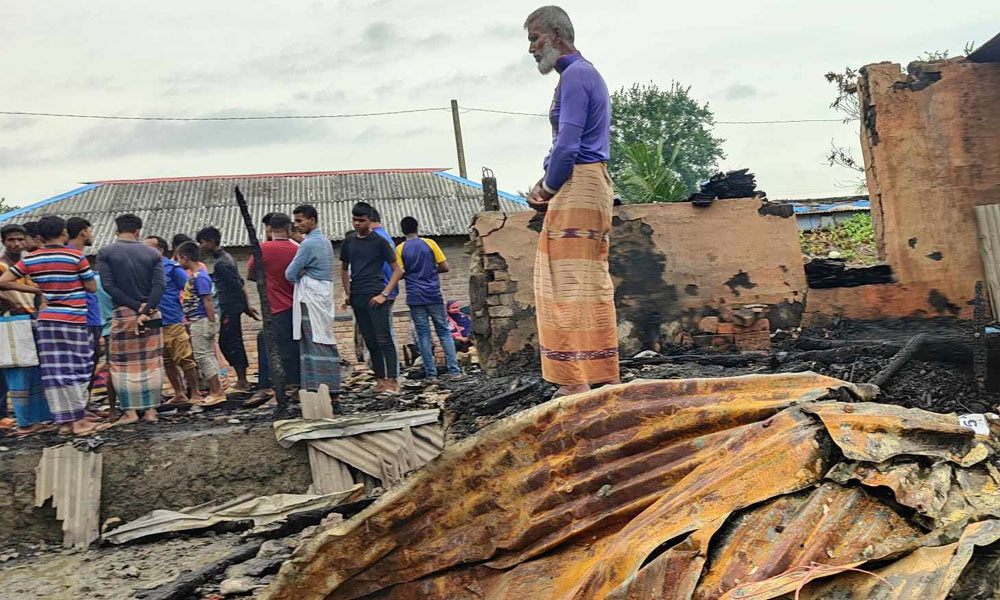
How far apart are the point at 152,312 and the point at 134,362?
419mm

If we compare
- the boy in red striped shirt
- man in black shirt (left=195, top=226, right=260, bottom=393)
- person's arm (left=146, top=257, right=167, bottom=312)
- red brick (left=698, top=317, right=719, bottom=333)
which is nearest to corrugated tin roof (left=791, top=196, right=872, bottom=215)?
red brick (left=698, top=317, right=719, bottom=333)

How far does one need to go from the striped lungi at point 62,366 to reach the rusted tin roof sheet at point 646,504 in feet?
13.5

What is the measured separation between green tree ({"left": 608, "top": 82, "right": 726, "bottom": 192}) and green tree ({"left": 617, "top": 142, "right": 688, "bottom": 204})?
12064mm

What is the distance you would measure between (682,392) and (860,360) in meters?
2.84

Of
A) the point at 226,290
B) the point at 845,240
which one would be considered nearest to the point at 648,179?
the point at 845,240

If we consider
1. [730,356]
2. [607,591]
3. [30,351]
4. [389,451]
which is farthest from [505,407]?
[30,351]

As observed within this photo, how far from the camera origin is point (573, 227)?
3869 millimetres

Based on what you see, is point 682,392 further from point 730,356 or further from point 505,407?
point 730,356

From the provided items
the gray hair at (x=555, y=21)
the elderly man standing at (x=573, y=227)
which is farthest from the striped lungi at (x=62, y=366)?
the gray hair at (x=555, y=21)

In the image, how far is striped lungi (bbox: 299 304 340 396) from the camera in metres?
6.30

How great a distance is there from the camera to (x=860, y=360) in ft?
16.7

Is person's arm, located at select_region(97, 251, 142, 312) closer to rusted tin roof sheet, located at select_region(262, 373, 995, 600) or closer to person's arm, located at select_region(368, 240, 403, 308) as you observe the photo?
person's arm, located at select_region(368, 240, 403, 308)

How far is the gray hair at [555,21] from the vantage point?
12.9ft

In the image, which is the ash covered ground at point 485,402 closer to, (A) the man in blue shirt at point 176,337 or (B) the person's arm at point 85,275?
(A) the man in blue shirt at point 176,337
